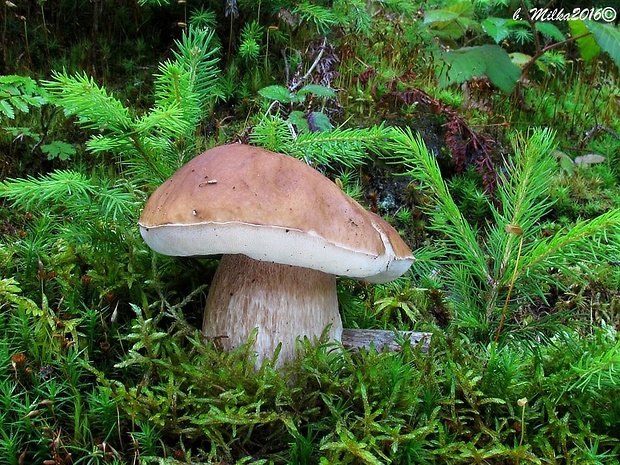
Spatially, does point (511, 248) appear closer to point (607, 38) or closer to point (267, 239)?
point (267, 239)

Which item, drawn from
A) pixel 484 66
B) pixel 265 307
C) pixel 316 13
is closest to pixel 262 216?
pixel 265 307

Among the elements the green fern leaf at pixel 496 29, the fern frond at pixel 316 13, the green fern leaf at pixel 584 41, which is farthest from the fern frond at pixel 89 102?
the green fern leaf at pixel 584 41

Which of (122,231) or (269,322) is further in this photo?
(122,231)

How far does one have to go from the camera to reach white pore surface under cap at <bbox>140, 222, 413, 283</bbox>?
115cm

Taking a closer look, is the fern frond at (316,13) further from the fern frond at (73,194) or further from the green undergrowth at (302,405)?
the green undergrowth at (302,405)

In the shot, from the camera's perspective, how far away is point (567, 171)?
3.19 metres

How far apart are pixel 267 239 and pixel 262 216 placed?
6 cm

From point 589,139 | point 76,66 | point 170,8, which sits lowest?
point 589,139

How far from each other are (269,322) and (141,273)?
20.1 inches

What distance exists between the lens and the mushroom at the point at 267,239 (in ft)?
3.80

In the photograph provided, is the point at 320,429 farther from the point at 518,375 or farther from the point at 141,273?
the point at 141,273

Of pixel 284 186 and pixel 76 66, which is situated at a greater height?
pixel 284 186

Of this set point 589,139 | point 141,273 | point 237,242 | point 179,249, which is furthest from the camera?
point 589,139

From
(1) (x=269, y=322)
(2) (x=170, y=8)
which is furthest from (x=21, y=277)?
(2) (x=170, y=8)
